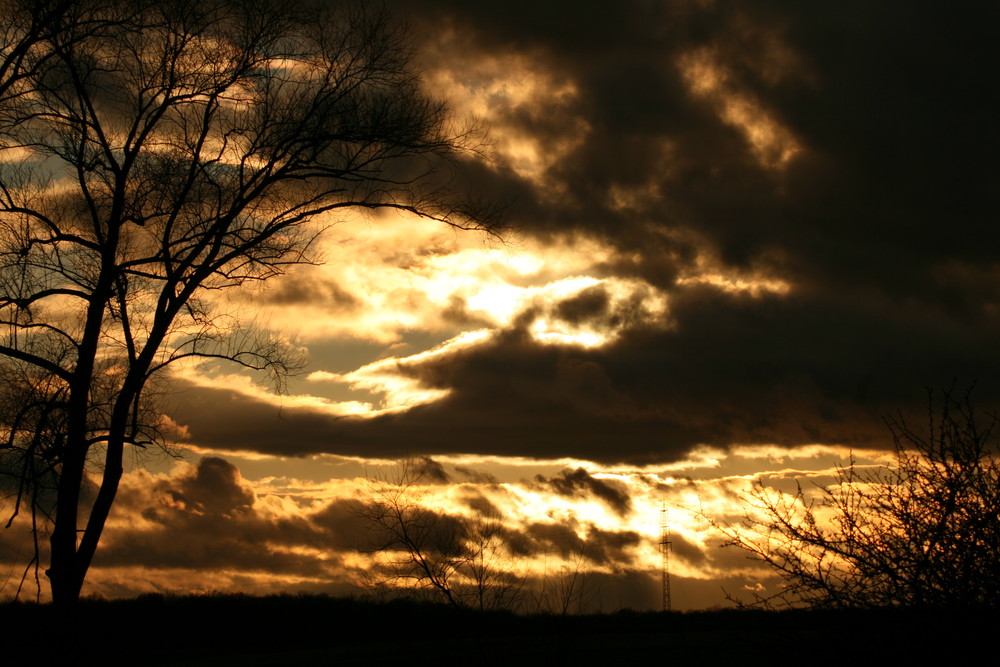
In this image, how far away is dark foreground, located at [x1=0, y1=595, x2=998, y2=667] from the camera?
7504mm

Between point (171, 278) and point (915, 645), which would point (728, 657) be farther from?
point (171, 278)

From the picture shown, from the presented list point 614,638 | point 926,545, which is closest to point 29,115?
point 614,638

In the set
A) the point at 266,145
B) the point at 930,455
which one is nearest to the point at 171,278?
the point at 266,145

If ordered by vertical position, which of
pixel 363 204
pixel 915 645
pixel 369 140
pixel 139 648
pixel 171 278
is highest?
pixel 369 140

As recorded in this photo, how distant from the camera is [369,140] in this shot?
14641 mm

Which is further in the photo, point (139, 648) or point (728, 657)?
point (139, 648)

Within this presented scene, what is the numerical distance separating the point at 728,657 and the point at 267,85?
11.5m

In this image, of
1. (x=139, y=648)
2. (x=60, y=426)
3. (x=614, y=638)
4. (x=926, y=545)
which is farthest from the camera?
(x=139, y=648)

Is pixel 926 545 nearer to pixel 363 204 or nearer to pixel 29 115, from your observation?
pixel 363 204

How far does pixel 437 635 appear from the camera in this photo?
15.6 m

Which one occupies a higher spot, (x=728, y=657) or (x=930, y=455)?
(x=930, y=455)

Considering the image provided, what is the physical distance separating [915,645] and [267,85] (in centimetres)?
1256

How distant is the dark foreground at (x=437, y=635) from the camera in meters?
7.50

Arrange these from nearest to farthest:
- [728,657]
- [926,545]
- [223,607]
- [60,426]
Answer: [926,545]
[728,657]
[60,426]
[223,607]
